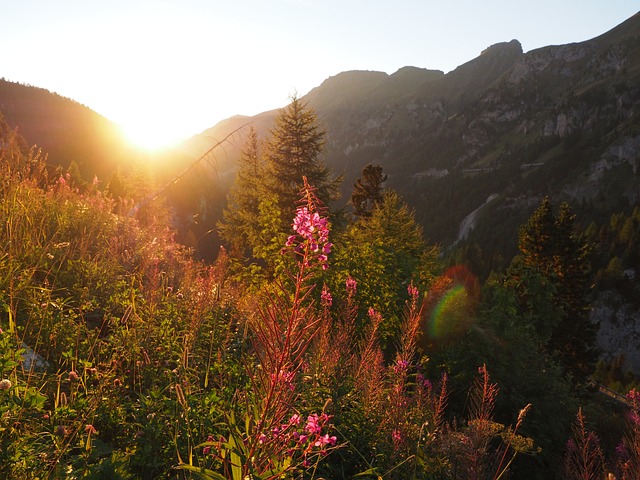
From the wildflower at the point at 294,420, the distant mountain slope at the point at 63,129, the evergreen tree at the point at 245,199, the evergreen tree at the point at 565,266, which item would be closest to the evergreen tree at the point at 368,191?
the evergreen tree at the point at 245,199

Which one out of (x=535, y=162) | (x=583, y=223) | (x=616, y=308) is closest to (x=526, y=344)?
(x=616, y=308)

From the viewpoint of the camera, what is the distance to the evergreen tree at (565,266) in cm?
2741

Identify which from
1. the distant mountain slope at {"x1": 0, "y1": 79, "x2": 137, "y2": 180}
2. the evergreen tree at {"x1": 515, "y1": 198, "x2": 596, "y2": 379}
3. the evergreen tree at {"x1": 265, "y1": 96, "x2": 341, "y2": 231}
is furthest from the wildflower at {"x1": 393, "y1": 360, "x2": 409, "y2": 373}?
the distant mountain slope at {"x1": 0, "y1": 79, "x2": 137, "y2": 180}

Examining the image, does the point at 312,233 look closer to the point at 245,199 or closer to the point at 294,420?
the point at 294,420

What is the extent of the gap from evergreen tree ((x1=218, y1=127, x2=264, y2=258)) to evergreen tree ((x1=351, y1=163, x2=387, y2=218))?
25.3ft

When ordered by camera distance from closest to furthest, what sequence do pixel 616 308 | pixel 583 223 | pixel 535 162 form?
1. pixel 616 308
2. pixel 583 223
3. pixel 535 162

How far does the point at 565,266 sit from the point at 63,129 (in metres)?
111

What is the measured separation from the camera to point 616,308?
283ft

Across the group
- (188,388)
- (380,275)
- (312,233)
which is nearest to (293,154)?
(380,275)

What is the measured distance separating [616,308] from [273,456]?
4267 inches

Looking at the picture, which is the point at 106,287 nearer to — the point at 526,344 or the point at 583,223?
the point at 526,344

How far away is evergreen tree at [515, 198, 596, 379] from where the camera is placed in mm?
27406

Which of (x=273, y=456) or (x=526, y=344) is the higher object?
(x=273, y=456)

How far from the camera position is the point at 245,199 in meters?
20.0
